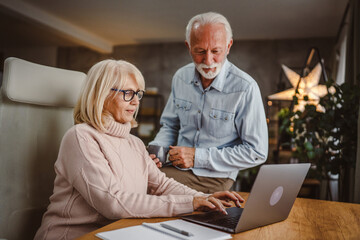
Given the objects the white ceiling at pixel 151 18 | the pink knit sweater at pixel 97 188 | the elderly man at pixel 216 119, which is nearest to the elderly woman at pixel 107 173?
the pink knit sweater at pixel 97 188

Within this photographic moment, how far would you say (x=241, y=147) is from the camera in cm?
170

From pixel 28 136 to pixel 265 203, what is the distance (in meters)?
0.90

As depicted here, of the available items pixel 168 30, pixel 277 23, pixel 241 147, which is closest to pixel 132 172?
pixel 241 147

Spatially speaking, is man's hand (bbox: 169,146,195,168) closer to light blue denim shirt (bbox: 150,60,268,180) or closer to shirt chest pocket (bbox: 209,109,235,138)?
light blue denim shirt (bbox: 150,60,268,180)

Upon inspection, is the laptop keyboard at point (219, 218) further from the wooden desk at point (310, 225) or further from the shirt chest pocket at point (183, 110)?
the shirt chest pocket at point (183, 110)

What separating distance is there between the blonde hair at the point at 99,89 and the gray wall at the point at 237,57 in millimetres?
6016

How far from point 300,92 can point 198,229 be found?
2529 millimetres

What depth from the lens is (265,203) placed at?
961 mm

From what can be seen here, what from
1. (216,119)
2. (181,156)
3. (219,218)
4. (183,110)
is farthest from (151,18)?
(219,218)

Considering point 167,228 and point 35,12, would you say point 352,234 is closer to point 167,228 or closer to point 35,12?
point 167,228

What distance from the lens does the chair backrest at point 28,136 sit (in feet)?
4.18

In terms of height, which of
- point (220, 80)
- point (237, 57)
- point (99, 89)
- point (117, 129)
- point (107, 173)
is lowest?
point (107, 173)

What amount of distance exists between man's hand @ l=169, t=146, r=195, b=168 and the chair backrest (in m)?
0.48

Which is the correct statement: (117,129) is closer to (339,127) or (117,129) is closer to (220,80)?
(220,80)
